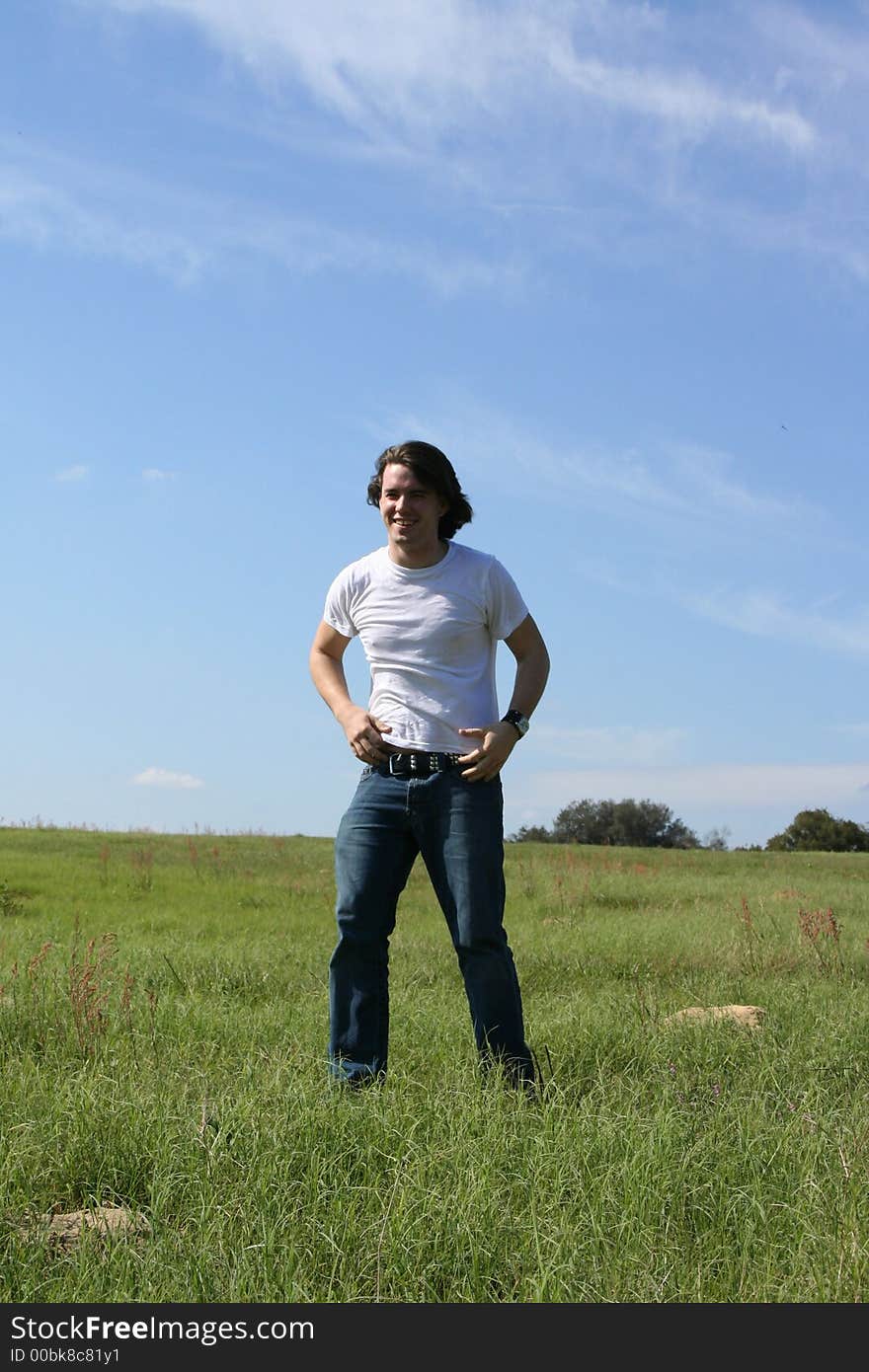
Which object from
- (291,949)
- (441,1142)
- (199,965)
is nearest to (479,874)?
(441,1142)

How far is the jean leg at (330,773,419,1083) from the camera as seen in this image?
15.4 feet

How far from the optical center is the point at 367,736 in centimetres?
473

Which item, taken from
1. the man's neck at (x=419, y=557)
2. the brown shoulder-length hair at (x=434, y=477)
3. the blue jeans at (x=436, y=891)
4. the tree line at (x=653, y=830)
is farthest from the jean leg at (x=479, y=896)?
the tree line at (x=653, y=830)

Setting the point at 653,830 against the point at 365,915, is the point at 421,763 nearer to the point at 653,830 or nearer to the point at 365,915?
the point at 365,915

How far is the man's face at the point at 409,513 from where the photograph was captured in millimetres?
4809

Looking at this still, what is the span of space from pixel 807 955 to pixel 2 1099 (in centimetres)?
682

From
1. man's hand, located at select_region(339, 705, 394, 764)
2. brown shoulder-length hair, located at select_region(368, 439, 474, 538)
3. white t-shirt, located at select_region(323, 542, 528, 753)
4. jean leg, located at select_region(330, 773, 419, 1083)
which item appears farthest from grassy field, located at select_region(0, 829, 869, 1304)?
brown shoulder-length hair, located at select_region(368, 439, 474, 538)

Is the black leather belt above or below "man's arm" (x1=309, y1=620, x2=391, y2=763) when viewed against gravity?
below

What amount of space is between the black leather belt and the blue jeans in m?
0.03

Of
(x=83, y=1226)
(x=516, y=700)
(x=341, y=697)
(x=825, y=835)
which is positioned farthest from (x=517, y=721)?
(x=825, y=835)

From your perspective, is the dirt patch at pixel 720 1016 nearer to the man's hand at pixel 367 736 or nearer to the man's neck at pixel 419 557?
the man's hand at pixel 367 736

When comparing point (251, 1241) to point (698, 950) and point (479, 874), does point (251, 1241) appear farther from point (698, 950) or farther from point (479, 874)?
point (698, 950)

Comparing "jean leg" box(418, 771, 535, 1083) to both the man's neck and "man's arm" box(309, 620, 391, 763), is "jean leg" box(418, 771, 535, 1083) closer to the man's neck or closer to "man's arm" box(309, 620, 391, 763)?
"man's arm" box(309, 620, 391, 763)
